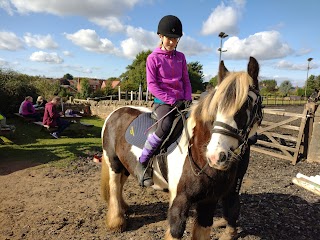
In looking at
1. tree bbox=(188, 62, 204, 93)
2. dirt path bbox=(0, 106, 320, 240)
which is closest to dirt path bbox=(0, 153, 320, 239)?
dirt path bbox=(0, 106, 320, 240)

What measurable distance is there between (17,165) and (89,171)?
75.5 inches

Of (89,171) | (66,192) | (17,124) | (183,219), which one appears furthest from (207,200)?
(17,124)

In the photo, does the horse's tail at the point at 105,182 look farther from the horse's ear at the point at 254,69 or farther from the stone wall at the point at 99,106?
the stone wall at the point at 99,106

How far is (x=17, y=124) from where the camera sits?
1298cm

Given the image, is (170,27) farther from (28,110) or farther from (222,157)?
(28,110)

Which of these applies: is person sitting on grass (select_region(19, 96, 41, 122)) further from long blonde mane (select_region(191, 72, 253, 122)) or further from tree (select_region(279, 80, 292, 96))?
tree (select_region(279, 80, 292, 96))

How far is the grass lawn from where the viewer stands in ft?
24.3

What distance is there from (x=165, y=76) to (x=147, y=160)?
1.00m

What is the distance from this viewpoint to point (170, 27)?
2957mm

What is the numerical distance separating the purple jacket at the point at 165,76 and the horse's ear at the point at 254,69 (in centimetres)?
97

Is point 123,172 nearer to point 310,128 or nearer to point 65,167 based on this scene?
point 65,167

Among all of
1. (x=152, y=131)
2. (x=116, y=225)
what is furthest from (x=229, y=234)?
(x=152, y=131)

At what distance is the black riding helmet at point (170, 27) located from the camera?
296cm

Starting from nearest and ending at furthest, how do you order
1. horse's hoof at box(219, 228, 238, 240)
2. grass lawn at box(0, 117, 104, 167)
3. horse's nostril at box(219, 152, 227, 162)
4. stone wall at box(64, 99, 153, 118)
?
horse's nostril at box(219, 152, 227, 162) < horse's hoof at box(219, 228, 238, 240) < grass lawn at box(0, 117, 104, 167) < stone wall at box(64, 99, 153, 118)
